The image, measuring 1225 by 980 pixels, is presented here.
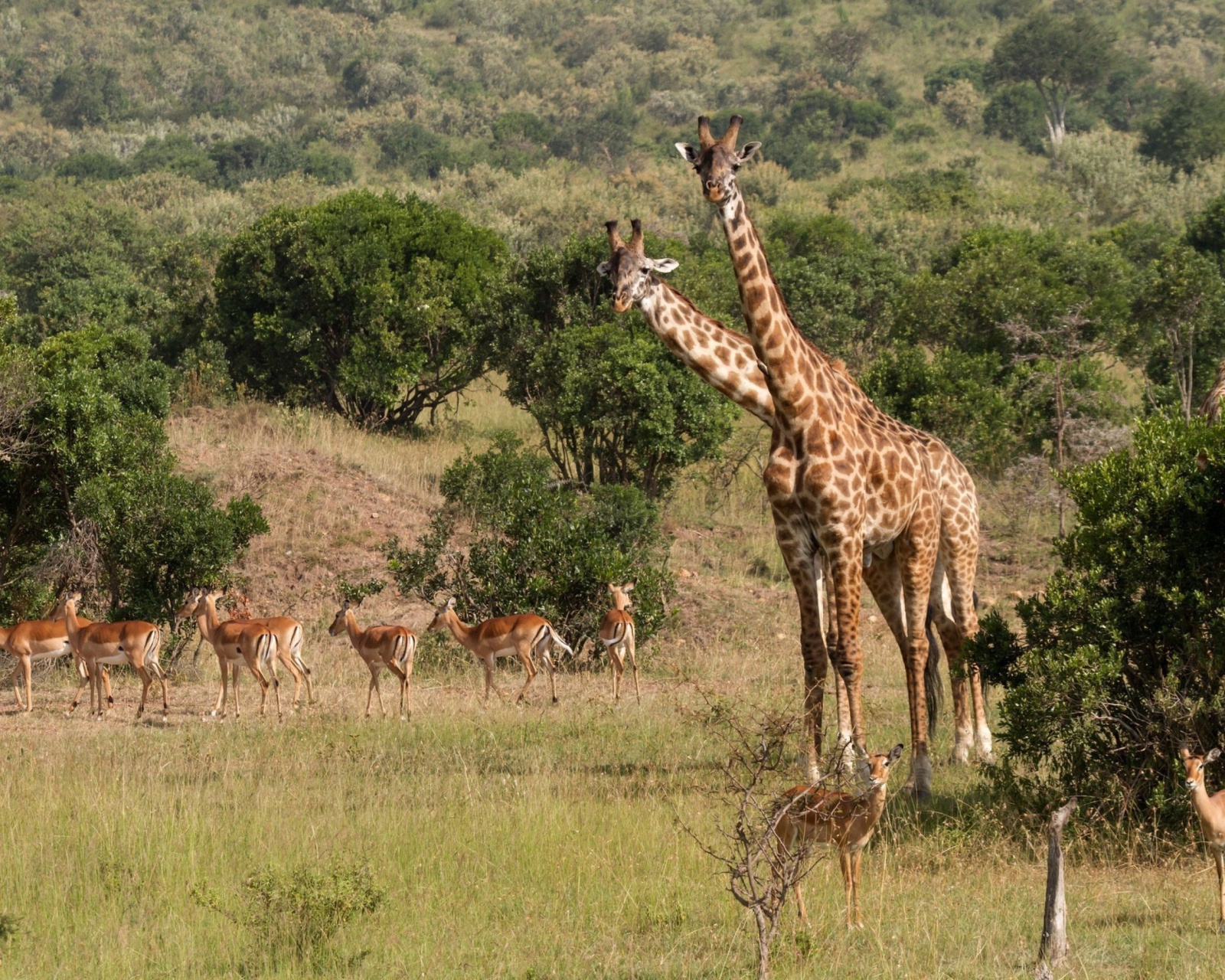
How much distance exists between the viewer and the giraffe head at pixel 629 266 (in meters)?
10.2

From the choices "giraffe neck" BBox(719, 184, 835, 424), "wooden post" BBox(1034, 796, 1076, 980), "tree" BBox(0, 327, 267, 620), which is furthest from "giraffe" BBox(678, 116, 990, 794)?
"tree" BBox(0, 327, 267, 620)

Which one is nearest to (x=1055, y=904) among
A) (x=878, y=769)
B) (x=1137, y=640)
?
(x=878, y=769)

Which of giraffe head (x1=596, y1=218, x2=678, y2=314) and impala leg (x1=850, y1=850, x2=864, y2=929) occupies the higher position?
giraffe head (x1=596, y1=218, x2=678, y2=314)

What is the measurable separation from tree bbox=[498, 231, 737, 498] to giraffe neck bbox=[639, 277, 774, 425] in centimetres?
841

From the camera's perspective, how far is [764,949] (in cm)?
661

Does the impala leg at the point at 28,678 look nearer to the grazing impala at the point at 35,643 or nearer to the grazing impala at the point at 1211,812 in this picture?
the grazing impala at the point at 35,643

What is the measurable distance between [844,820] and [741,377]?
4.24m

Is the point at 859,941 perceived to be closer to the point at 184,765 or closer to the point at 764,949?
the point at 764,949

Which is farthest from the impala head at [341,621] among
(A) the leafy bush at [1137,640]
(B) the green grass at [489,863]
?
(A) the leafy bush at [1137,640]

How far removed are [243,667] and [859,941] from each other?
1009 centimetres

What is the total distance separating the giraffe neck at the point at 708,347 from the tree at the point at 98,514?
641 cm

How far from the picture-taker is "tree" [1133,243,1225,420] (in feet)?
79.0

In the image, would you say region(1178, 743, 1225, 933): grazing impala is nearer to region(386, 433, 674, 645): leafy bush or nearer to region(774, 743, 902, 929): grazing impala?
region(774, 743, 902, 929): grazing impala

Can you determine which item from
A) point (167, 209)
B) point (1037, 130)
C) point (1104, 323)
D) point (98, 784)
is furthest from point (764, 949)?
point (1037, 130)
